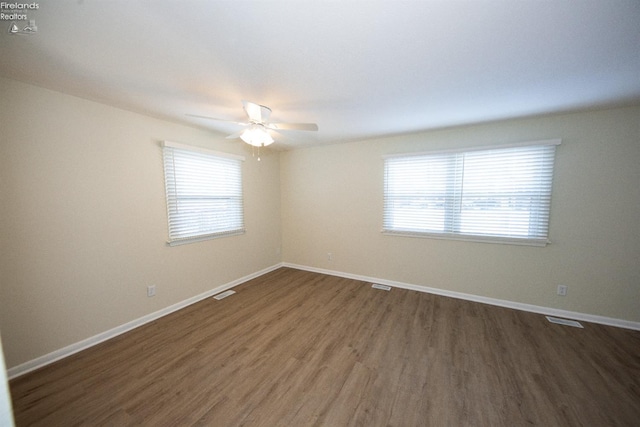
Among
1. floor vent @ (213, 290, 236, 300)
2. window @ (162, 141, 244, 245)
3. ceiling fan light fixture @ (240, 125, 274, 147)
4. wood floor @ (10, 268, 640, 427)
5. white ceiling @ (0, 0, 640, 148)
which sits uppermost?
white ceiling @ (0, 0, 640, 148)

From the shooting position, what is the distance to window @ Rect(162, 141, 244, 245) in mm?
2844

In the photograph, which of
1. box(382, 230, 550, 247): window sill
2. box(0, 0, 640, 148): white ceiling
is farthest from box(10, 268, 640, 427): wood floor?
box(0, 0, 640, 148): white ceiling

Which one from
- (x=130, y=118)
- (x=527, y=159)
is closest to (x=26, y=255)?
(x=130, y=118)

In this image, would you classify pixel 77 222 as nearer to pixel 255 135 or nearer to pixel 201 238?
pixel 201 238

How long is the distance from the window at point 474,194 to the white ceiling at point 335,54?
678mm

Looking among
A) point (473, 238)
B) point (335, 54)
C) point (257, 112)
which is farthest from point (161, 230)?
point (473, 238)

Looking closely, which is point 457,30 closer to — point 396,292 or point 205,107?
point 205,107

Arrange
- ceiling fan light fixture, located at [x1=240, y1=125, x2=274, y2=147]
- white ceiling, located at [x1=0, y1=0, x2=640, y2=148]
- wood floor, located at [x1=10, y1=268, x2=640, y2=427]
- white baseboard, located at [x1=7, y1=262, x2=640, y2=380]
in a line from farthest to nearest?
ceiling fan light fixture, located at [x1=240, y1=125, x2=274, y2=147], white baseboard, located at [x1=7, y1=262, x2=640, y2=380], wood floor, located at [x1=10, y1=268, x2=640, y2=427], white ceiling, located at [x1=0, y1=0, x2=640, y2=148]

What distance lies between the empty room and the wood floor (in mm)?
18

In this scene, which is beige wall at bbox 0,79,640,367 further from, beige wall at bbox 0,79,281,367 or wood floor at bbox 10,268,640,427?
wood floor at bbox 10,268,640,427

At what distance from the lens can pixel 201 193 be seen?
317 cm

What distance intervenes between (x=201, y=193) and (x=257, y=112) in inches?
67.6

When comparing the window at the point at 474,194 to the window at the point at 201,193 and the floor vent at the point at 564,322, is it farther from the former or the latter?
the window at the point at 201,193

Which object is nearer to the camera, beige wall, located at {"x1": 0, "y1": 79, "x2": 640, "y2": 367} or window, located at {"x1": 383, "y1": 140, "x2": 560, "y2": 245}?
beige wall, located at {"x1": 0, "y1": 79, "x2": 640, "y2": 367}
